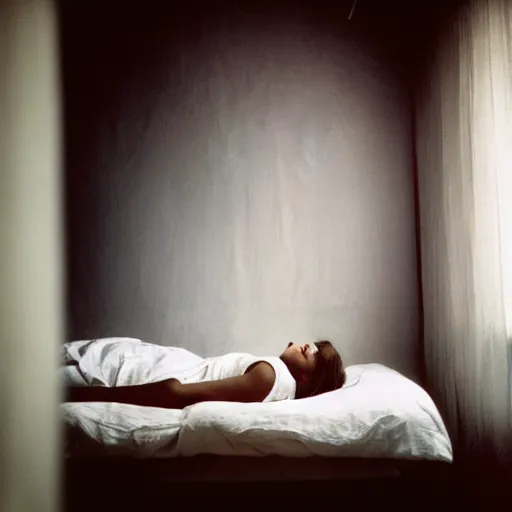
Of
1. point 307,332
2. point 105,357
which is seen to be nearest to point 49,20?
point 105,357

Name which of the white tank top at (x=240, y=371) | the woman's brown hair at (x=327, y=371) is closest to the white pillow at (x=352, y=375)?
the woman's brown hair at (x=327, y=371)

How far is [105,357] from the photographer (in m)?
1.31

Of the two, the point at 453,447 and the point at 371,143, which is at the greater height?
the point at 371,143

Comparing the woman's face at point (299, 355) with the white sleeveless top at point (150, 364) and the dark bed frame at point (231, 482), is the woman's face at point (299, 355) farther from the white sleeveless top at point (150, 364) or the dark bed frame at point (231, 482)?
the dark bed frame at point (231, 482)

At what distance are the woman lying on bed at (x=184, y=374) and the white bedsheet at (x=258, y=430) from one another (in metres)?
0.04

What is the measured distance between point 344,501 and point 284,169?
0.75m

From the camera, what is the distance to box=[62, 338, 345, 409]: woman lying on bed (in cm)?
128

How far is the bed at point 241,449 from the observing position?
121 centimetres

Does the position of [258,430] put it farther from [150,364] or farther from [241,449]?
[150,364]

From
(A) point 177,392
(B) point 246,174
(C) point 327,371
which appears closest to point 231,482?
(A) point 177,392

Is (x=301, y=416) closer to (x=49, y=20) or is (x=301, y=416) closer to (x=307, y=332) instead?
(x=307, y=332)

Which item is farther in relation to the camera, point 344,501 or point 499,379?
point 499,379

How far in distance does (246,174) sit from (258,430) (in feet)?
1.91

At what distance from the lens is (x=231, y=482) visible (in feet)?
4.03
